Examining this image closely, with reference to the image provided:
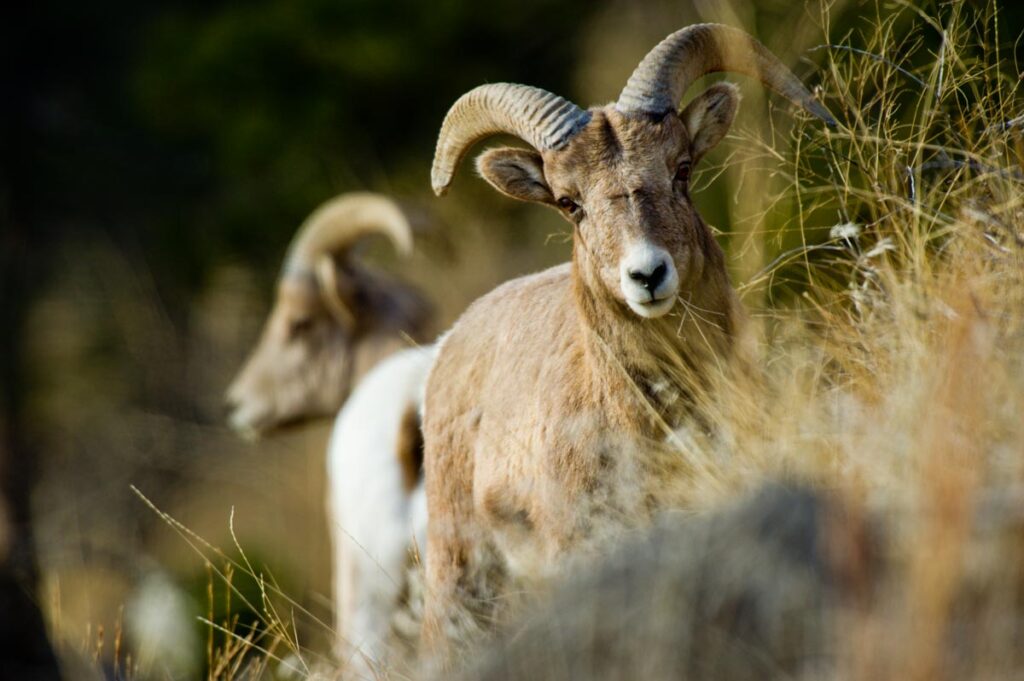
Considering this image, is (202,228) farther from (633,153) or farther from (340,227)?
(633,153)

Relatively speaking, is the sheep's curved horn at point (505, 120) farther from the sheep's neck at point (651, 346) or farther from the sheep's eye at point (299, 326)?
the sheep's eye at point (299, 326)

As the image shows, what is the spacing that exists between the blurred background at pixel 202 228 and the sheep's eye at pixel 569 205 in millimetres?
8729

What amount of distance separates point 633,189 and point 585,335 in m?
0.51

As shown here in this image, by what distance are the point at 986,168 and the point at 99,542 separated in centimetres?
1529

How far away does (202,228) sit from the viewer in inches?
758

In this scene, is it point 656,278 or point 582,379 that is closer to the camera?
point 656,278

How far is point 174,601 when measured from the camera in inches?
512

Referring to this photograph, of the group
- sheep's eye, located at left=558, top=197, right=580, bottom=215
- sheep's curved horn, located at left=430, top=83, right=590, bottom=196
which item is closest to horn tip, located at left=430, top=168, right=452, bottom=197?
sheep's curved horn, located at left=430, top=83, right=590, bottom=196

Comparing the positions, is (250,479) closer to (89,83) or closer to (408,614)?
(89,83)

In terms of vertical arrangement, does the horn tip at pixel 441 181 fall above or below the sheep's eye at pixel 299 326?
above

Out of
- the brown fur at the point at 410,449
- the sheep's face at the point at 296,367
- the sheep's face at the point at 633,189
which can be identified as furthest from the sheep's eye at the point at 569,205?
the sheep's face at the point at 296,367

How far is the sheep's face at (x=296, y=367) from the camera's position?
1024 cm

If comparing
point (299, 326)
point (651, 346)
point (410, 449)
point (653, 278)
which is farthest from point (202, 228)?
point (653, 278)

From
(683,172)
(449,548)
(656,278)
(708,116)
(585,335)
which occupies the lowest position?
(449,548)
